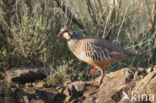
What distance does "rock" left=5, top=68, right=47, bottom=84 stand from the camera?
5602 millimetres

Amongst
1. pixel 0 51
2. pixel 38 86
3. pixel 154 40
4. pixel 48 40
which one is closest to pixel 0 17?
pixel 0 51

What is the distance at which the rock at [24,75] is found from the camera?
5.60m

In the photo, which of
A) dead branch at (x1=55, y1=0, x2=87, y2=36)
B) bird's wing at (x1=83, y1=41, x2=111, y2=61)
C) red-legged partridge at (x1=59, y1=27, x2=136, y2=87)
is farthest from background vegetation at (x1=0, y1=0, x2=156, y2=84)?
bird's wing at (x1=83, y1=41, x2=111, y2=61)

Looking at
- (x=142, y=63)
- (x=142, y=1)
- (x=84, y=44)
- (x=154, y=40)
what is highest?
(x=142, y=1)

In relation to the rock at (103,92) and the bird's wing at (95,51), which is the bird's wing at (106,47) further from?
the rock at (103,92)

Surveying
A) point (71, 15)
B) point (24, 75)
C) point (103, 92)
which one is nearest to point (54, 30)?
point (71, 15)

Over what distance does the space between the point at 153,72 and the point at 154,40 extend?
2.41m

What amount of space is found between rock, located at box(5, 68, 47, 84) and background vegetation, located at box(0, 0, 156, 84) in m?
0.25

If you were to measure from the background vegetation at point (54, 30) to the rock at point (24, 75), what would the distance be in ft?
0.81

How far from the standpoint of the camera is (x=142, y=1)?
637 cm

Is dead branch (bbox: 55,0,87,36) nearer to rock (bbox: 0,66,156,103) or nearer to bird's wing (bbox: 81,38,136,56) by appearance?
bird's wing (bbox: 81,38,136,56)

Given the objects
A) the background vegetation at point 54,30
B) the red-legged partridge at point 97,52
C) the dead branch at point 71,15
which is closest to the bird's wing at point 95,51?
the red-legged partridge at point 97,52

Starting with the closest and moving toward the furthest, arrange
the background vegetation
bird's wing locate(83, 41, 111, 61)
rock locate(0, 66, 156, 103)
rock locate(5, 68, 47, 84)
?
rock locate(0, 66, 156, 103) < bird's wing locate(83, 41, 111, 61) < rock locate(5, 68, 47, 84) < the background vegetation

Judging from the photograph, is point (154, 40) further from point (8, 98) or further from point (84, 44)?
point (8, 98)
